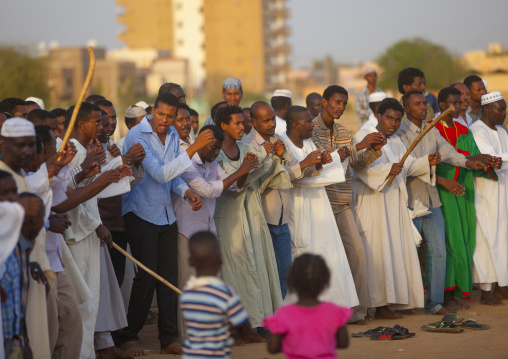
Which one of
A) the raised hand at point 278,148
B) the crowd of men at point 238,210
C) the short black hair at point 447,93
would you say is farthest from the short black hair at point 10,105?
the short black hair at point 447,93

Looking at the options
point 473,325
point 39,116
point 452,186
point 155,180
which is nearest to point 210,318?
point 155,180

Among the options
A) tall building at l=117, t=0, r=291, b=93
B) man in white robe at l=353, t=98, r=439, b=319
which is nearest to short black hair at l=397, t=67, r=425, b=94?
man in white robe at l=353, t=98, r=439, b=319

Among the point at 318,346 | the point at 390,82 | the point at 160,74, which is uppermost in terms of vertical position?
the point at 160,74

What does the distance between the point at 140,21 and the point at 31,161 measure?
9023 centimetres

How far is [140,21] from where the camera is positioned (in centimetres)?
9350

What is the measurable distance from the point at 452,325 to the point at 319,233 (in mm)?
1662

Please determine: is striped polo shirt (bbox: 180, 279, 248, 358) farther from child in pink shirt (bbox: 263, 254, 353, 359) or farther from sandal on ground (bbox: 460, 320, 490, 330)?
sandal on ground (bbox: 460, 320, 490, 330)

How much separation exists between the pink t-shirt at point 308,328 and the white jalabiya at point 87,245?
269 centimetres

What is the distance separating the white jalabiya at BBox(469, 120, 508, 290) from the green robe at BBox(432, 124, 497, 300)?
0.12 meters

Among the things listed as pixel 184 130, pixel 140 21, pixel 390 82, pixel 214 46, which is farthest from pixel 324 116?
pixel 140 21

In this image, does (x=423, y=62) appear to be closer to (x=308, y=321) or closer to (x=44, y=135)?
(x=44, y=135)

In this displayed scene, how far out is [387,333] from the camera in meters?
8.17

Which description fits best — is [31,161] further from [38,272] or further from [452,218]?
[452,218]

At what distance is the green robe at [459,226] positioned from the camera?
9.70 metres
